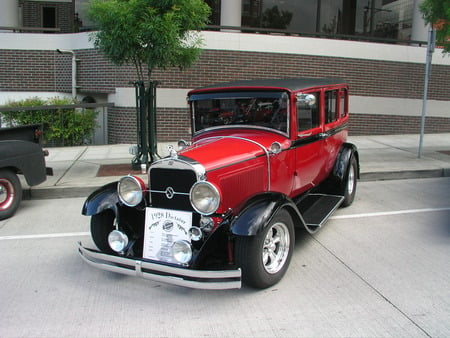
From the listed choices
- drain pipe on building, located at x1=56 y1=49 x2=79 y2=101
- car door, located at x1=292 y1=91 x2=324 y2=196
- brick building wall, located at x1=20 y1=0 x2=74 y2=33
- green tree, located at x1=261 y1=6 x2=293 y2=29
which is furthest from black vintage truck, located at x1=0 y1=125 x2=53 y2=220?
brick building wall, located at x1=20 y1=0 x2=74 y2=33

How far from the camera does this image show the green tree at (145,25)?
7156 mm

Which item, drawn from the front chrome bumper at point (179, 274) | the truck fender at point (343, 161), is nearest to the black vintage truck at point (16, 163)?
the front chrome bumper at point (179, 274)

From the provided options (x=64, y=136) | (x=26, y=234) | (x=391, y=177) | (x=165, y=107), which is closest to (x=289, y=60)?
(x=165, y=107)

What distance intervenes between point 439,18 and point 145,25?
618 cm

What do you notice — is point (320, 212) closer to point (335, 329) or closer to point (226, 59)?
point (335, 329)

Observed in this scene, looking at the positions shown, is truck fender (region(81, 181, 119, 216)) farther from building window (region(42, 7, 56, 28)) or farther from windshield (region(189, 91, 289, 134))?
building window (region(42, 7, 56, 28))

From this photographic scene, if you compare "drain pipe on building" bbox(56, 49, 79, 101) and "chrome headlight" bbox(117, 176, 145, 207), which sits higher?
"drain pipe on building" bbox(56, 49, 79, 101)

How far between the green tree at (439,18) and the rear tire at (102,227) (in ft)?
24.7

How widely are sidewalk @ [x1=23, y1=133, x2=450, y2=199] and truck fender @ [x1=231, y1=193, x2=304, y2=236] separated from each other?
4465mm

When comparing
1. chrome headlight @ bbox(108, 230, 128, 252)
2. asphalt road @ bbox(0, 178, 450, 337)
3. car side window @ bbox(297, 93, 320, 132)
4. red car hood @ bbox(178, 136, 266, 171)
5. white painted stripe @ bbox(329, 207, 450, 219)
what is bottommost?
asphalt road @ bbox(0, 178, 450, 337)

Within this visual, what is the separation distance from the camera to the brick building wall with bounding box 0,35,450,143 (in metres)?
12.2

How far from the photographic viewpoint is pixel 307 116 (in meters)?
5.04

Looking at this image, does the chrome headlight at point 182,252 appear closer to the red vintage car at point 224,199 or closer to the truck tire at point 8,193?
the red vintage car at point 224,199

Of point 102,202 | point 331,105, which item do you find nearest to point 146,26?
point 331,105
